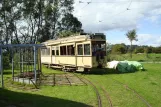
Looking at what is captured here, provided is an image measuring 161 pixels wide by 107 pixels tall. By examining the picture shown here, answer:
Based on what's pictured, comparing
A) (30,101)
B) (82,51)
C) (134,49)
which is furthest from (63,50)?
(134,49)

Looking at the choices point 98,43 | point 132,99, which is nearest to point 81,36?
point 98,43

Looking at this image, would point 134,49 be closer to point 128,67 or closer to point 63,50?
point 63,50

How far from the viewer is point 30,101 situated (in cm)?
1382

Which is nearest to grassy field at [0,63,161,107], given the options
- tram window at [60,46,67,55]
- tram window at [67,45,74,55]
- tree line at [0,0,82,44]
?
tram window at [67,45,74,55]

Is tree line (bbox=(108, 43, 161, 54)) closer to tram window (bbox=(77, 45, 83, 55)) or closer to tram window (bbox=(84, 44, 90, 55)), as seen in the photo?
tram window (bbox=(77, 45, 83, 55))

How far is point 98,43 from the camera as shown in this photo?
24.9 metres

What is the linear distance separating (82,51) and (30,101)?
474 inches

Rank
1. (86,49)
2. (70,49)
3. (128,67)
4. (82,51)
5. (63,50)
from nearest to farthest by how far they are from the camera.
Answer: (86,49) → (82,51) → (128,67) → (70,49) → (63,50)

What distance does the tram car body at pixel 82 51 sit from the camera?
2448cm

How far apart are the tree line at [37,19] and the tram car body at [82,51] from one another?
24.7m

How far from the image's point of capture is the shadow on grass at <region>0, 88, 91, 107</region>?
1294 centimetres

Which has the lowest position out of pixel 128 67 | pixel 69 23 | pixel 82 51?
pixel 128 67

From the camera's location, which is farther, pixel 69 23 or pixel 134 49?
pixel 134 49

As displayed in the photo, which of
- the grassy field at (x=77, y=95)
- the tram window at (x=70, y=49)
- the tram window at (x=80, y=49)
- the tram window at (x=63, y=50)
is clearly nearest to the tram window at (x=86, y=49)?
the tram window at (x=80, y=49)
